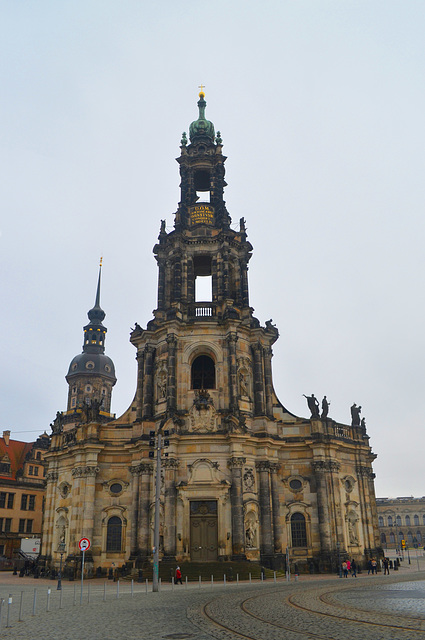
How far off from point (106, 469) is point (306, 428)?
17.3 m

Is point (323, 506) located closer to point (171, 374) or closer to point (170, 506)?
point (170, 506)

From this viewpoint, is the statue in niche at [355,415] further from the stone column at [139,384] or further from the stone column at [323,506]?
the stone column at [139,384]

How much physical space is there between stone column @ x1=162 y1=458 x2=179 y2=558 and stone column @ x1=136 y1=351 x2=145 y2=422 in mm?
5688

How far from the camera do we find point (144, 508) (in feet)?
139

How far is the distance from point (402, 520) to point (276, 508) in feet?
388

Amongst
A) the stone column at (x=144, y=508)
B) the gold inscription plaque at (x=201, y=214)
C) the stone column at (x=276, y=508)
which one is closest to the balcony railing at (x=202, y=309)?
the gold inscription plaque at (x=201, y=214)

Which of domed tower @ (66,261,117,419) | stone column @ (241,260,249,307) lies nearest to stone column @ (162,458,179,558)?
stone column @ (241,260,249,307)

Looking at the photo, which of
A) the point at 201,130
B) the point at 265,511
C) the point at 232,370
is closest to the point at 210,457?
the point at 265,511

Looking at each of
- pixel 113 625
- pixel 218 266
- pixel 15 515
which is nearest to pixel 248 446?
pixel 218 266

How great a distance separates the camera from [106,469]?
45.9 m

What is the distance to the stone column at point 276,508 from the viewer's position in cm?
4331

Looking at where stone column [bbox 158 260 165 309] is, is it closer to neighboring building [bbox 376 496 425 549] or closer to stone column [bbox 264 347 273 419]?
stone column [bbox 264 347 273 419]

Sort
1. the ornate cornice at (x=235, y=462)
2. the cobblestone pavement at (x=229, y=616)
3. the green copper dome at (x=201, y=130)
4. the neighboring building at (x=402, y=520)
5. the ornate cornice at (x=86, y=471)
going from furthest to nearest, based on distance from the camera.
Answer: the neighboring building at (x=402, y=520) < the green copper dome at (x=201, y=130) < the ornate cornice at (x=86, y=471) < the ornate cornice at (x=235, y=462) < the cobblestone pavement at (x=229, y=616)

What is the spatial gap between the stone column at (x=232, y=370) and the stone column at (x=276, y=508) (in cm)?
597
